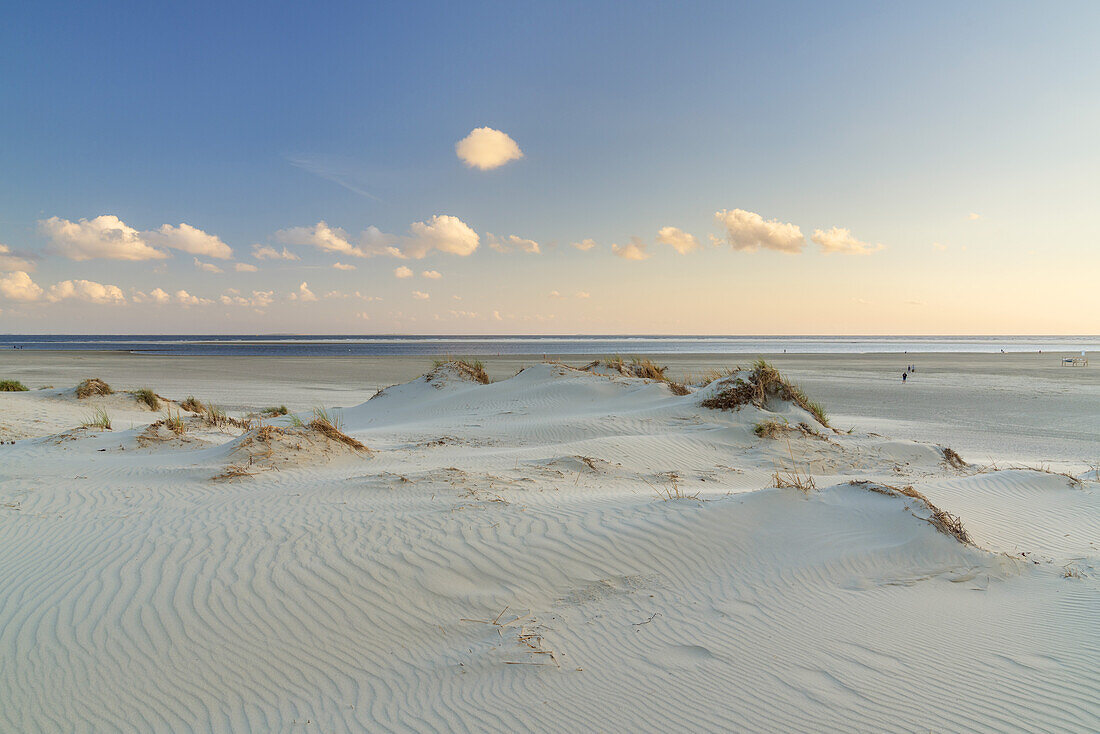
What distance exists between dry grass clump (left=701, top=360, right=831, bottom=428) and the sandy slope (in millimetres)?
4477

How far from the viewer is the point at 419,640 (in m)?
3.53

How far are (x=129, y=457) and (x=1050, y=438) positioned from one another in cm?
1766

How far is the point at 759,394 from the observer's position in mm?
11648

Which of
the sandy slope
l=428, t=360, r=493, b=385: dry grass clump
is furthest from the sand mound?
l=428, t=360, r=493, b=385: dry grass clump

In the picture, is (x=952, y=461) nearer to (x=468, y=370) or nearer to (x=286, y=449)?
(x=286, y=449)

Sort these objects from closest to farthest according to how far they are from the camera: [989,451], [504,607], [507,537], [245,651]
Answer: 1. [245,651]
2. [504,607]
3. [507,537]
4. [989,451]

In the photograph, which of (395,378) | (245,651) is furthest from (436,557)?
(395,378)

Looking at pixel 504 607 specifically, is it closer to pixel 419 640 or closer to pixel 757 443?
pixel 419 640

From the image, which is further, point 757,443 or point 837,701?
point 757,443

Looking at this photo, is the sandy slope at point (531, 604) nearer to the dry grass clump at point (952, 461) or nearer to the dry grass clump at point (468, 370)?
the dry grass clump at point (952, 461)

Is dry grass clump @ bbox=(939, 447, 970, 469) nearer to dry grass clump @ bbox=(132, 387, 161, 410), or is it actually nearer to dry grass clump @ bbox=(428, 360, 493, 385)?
dry grass clump @ bbox=(428, 360, 493, 385)

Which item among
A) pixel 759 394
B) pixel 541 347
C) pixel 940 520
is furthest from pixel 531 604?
pixel 541 347

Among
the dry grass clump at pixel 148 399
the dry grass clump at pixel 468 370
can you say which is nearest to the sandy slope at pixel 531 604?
the dry grass clump at pixel 148 399

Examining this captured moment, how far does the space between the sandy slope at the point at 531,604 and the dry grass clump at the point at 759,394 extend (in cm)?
448
